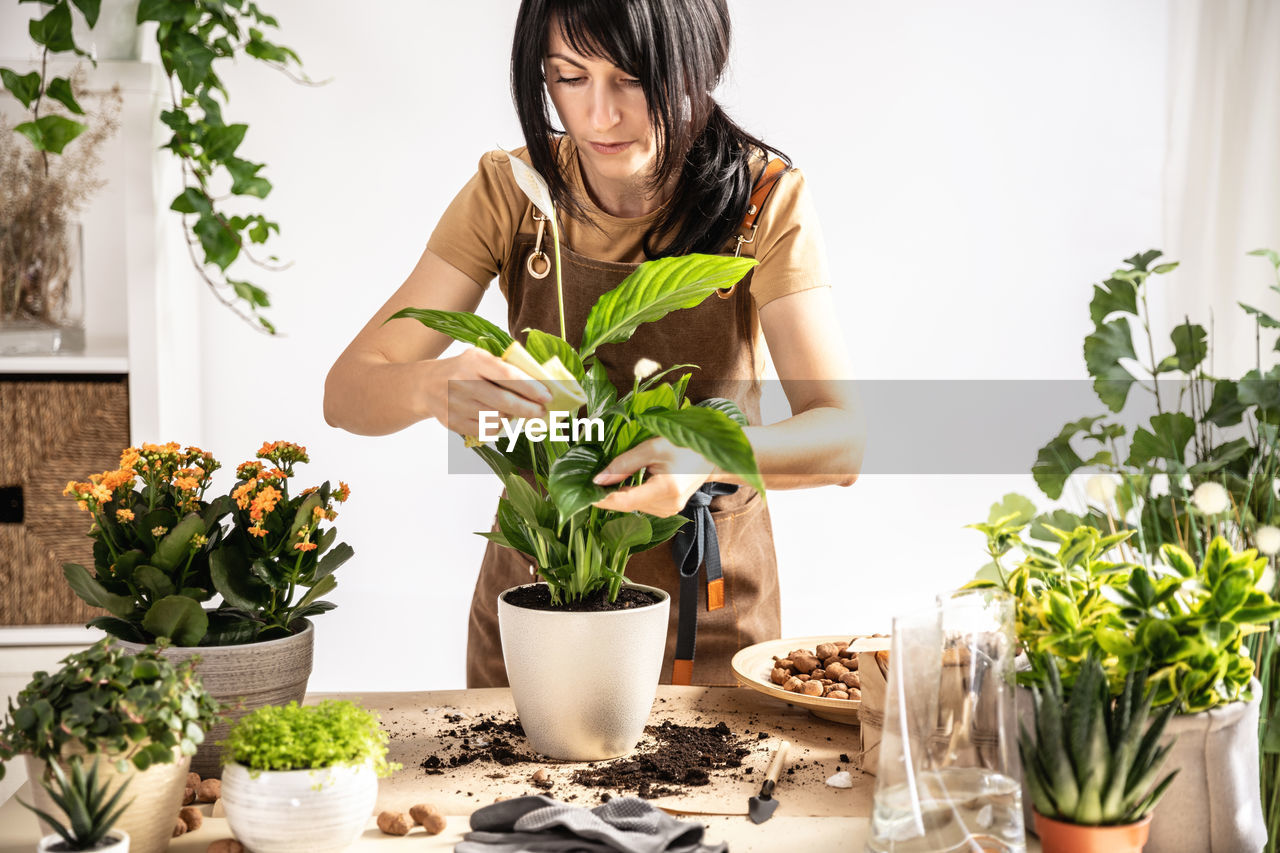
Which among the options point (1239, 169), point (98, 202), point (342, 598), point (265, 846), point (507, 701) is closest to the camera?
point (265, 846)

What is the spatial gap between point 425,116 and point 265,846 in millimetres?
1906

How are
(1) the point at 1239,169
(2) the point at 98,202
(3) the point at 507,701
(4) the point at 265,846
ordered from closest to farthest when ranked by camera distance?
(4) the point at 265,846 → (3) the point at 507,701 → (2) the point at 98,202 → (1) the point at 1239,169

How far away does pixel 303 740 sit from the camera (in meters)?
0.85

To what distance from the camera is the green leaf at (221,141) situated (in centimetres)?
202

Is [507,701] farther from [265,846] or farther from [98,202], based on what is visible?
[98,202]

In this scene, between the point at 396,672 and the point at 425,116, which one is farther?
the point at 396,672

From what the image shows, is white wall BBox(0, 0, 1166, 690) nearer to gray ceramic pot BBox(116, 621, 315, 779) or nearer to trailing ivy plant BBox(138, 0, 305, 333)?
trailing ivy plant BBox(138, 0, 305, 333)

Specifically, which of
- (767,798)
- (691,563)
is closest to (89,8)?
(691,563)

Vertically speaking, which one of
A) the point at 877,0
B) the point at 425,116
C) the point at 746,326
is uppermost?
the point at 877,0

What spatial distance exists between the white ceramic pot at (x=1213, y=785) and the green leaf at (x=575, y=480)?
20.5 inches

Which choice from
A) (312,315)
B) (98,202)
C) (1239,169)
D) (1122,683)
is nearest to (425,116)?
(312,315)

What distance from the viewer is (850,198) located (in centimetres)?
251

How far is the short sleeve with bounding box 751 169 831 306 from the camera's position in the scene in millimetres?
1435

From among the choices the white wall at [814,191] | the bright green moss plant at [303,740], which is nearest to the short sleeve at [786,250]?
the bright green moss plant at [303,740]
